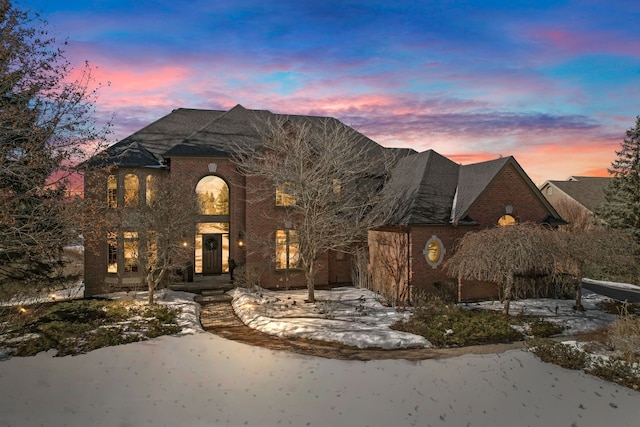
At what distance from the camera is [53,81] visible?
10.4 m

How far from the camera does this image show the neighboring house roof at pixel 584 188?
41.3m

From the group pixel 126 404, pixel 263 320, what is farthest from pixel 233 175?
pixel 126 404

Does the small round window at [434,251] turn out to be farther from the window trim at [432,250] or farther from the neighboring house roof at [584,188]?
the neighboring house roof at [584,188]

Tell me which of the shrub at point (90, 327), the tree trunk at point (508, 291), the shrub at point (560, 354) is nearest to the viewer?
the shrub at point (560, 354)

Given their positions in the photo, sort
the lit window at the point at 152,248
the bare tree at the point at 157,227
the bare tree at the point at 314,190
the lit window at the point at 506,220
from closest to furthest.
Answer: the bare tree at the point at 314,190
the bare tree at the point at 157,227
the lit window at the point at 152,248
the lit window at the point at 506,220

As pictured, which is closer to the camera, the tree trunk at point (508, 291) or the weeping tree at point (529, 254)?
the weeping tree at point (529, 254)

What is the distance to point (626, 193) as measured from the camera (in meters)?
27.6

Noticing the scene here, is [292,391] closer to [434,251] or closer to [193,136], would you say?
[434,251]

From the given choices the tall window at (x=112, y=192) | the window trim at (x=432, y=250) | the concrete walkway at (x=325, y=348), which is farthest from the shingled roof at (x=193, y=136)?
the concrete walkway at (x=325, y=348)

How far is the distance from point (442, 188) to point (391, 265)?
461 cm

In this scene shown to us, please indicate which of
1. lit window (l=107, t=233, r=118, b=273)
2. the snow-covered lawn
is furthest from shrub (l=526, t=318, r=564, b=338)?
lit window (l=107, t=233, r=118, b=273)

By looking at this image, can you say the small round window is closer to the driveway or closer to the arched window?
the driveway

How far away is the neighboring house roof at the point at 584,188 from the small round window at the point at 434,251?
30.6 meters

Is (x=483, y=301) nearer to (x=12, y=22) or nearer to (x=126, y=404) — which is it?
(x=126, y=404)
